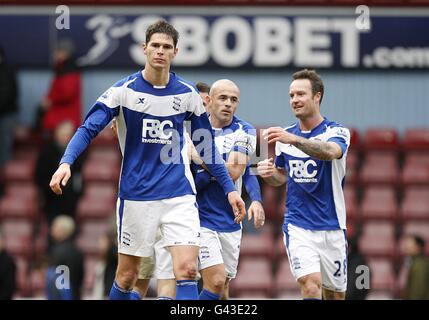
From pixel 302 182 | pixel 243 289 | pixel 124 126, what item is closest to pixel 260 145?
pixel 243 289

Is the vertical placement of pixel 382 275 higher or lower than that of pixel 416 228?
lower

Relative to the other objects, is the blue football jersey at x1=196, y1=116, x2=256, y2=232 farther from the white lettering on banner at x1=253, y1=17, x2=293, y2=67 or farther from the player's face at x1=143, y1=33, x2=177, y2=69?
the white lettering on banner at x1=253, y1=17, x2=293, y2=67

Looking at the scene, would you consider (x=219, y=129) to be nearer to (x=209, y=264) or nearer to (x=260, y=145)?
(x=209, y=264)

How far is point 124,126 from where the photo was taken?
9578 millimetres

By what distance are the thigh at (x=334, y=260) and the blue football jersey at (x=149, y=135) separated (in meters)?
1.47

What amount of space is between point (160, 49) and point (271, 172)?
1679 millimetres

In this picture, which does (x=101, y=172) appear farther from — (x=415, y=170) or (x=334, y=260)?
(x=334, y=260)

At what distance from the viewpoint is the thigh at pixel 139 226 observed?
953 centimetres

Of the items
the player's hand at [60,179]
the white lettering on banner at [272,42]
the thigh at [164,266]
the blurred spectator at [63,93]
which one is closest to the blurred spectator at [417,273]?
the white lettering on banner at [272,42]

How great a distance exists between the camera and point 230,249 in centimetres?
1084

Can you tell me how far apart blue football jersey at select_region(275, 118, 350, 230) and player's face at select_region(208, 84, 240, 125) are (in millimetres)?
759

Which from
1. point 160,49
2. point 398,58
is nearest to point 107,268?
point 160,49
